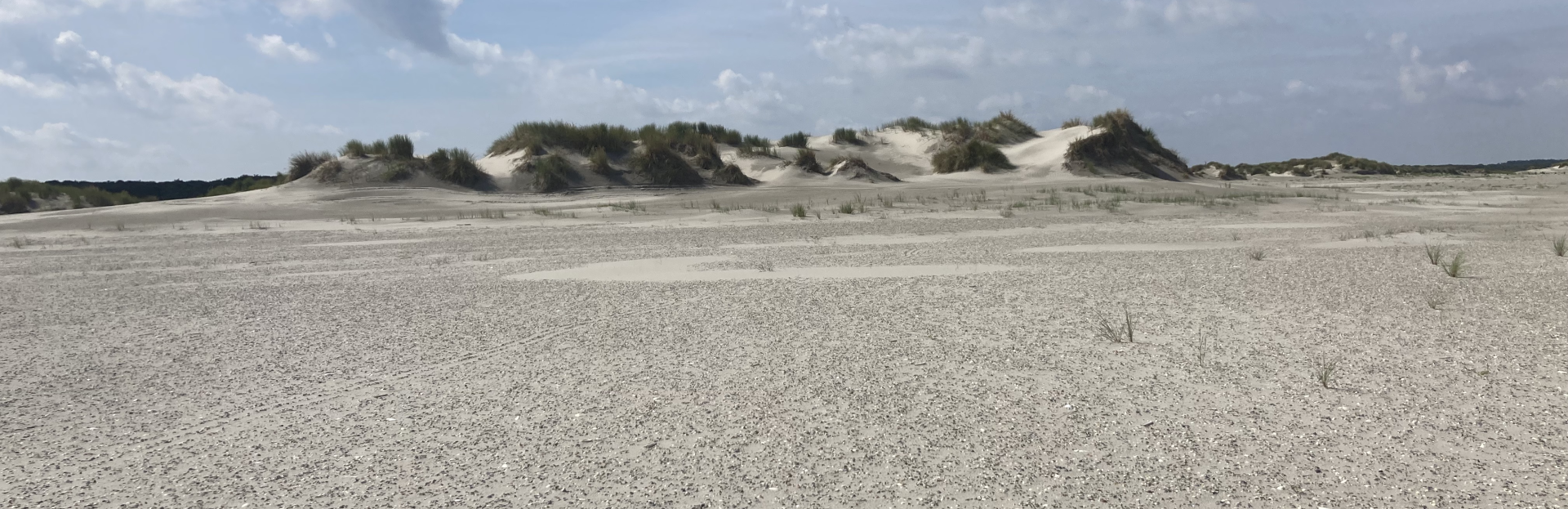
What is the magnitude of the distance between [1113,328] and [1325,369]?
47.1 inches

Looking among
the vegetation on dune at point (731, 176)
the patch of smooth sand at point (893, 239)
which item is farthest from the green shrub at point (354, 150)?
the patch of smooth sand at point (893, 239)

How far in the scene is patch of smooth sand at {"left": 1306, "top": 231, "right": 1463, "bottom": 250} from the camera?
8.86 metres

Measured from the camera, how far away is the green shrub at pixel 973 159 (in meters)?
27.5

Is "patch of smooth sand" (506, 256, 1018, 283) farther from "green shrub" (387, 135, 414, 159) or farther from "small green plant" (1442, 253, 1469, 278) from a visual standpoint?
"green shrub" (387, 135, 414, 159)

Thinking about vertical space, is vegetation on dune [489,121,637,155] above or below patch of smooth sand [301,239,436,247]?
above

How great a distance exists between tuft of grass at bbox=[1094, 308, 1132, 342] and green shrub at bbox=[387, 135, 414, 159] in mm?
22151

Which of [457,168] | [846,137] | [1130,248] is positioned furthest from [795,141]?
[1130,248]

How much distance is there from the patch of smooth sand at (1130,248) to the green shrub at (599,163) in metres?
16.9

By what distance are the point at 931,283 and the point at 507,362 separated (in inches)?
131

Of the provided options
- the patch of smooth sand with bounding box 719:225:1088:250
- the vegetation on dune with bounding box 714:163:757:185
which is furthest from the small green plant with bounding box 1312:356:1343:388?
the vegetation on dune with bounding box 714:163:757:185

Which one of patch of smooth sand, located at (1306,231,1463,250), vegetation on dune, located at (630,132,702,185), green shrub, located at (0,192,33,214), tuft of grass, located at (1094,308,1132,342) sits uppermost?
vegetation on dune, located at (630,132,702,185)

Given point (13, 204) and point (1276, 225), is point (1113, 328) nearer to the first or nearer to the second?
point (1276, 225)

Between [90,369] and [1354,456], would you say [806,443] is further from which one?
[90,369]

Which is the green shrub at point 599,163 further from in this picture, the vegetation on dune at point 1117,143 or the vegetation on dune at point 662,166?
the vegetation on dune at point 1117,143
